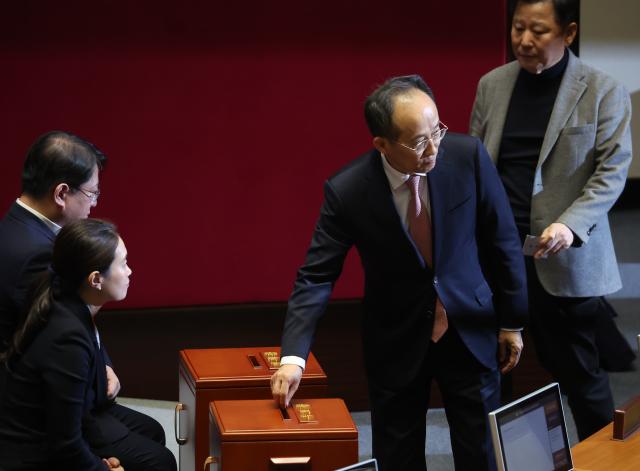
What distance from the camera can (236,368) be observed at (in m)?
3.38

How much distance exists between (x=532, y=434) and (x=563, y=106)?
4.51ft

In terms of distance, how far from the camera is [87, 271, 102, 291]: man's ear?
2990 mm

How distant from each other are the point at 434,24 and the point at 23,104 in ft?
6.26

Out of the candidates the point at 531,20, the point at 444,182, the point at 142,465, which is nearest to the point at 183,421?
the point at 142,465

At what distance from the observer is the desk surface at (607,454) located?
2744 millimetres

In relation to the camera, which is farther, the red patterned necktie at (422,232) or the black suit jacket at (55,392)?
the red patterned necktie at (422,232)

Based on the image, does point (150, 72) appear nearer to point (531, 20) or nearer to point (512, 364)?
point (531, 20)

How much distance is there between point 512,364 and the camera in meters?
3.24

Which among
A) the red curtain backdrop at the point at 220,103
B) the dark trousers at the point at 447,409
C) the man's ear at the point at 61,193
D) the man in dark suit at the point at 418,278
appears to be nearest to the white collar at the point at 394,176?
the man in dark suit at the point at 418,278

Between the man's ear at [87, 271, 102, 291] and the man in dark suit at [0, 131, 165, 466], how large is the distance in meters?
0.17

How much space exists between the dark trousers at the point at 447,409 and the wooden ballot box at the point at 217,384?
0.71 ft

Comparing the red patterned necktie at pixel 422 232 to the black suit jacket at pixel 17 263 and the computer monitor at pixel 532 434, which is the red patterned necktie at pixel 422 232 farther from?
the black suit jacket at pixel 17 263

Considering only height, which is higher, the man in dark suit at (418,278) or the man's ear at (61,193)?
the man's ear at (61,193)

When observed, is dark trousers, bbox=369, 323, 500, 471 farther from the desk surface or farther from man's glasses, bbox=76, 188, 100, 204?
man's glasses, bbox=76, 188, 100, 204
